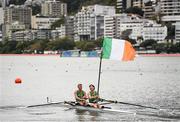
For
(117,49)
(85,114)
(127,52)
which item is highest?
(117,49)

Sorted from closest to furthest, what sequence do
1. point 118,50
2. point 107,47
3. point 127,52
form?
point 127,52
point 118,50
point 107,47

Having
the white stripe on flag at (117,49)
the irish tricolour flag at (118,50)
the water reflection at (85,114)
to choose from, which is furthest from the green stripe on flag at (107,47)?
the water reflection at (85,114)

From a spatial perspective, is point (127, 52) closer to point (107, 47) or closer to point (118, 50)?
point (118, 50)

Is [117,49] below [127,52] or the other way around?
the other way around

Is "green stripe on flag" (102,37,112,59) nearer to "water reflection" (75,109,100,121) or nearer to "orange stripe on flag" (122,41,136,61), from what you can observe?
"orange stripe on flag" (122,41,136,61)

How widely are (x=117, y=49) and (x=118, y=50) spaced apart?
119 mm

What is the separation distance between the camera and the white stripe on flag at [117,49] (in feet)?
110

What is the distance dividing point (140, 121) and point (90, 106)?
3.70 m

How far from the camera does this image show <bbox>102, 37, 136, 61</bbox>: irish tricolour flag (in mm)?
33250

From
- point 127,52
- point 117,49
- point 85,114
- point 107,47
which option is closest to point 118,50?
point 117,49

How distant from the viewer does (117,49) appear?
3378 centimetres

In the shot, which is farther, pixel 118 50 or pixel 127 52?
pixel 118 50

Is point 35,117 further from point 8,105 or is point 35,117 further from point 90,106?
point 8,105

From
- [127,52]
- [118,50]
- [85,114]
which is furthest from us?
[118,50]
